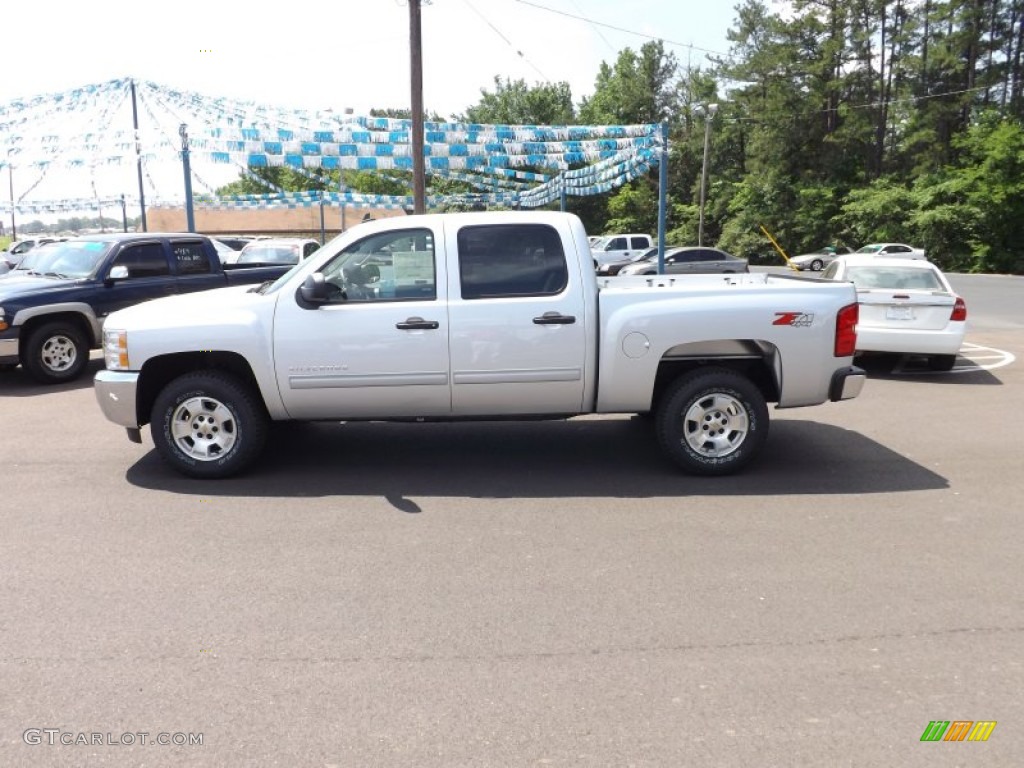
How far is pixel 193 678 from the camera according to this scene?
3672 millimetres

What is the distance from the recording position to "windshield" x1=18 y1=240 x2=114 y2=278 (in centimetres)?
1129

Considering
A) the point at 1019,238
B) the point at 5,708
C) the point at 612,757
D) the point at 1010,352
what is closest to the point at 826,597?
the point at 612,757

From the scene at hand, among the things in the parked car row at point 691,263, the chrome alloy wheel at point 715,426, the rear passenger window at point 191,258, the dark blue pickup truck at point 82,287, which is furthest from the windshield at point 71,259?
the parked car row at point 691,263

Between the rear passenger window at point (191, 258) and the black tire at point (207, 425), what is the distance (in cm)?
581

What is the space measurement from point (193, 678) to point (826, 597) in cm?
306

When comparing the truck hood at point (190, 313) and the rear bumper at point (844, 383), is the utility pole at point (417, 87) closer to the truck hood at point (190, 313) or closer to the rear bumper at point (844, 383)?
the truck hood at point (190, 313)

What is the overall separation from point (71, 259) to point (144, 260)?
0.95 m

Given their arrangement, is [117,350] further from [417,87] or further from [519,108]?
[519,108]

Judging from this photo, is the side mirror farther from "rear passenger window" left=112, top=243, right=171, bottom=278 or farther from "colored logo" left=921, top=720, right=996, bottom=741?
"rear passenger window" left=112, top=243, right=171, bottom=278

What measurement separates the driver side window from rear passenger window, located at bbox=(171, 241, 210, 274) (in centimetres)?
626

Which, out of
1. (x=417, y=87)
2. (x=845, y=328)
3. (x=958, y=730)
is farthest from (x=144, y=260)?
(x=958, y=730)

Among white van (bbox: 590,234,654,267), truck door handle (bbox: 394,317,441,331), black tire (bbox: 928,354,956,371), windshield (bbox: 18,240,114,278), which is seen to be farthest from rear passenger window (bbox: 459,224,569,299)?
white van (bbox: 590,234,654,267)

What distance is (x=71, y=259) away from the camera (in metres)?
11.5

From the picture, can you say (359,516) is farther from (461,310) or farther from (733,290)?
(733,290)
